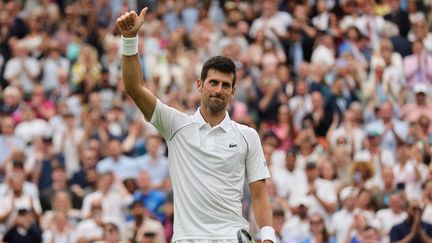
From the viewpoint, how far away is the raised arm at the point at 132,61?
27.8ft

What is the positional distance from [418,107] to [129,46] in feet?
38.7

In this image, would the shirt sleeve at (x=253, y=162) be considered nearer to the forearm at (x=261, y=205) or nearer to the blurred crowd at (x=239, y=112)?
the forearm at (x=261, y=205)

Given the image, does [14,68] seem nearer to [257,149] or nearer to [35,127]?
[35,127]

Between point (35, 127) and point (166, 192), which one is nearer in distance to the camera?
point (166, 192)

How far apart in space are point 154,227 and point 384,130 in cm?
415

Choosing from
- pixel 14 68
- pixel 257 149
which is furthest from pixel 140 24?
pixel 14 68

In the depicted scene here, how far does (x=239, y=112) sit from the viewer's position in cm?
1977

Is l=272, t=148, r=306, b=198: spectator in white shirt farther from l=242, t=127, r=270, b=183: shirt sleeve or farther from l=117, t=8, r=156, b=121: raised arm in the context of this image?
l=117, t=8, r=156, b=121: raised arm

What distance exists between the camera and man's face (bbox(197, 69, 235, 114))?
344 inches

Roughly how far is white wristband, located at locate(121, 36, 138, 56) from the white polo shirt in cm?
42

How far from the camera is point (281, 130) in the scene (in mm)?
19641

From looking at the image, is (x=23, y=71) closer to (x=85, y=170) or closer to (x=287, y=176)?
(x=85, y=170)

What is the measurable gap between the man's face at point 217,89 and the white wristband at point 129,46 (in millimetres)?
568

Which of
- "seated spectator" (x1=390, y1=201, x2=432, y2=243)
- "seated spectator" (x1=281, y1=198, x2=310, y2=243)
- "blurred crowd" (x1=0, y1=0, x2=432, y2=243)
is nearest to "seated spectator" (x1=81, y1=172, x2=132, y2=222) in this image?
"blurred crowd" (x1=0, y1=0, x2=432, y2=243)
